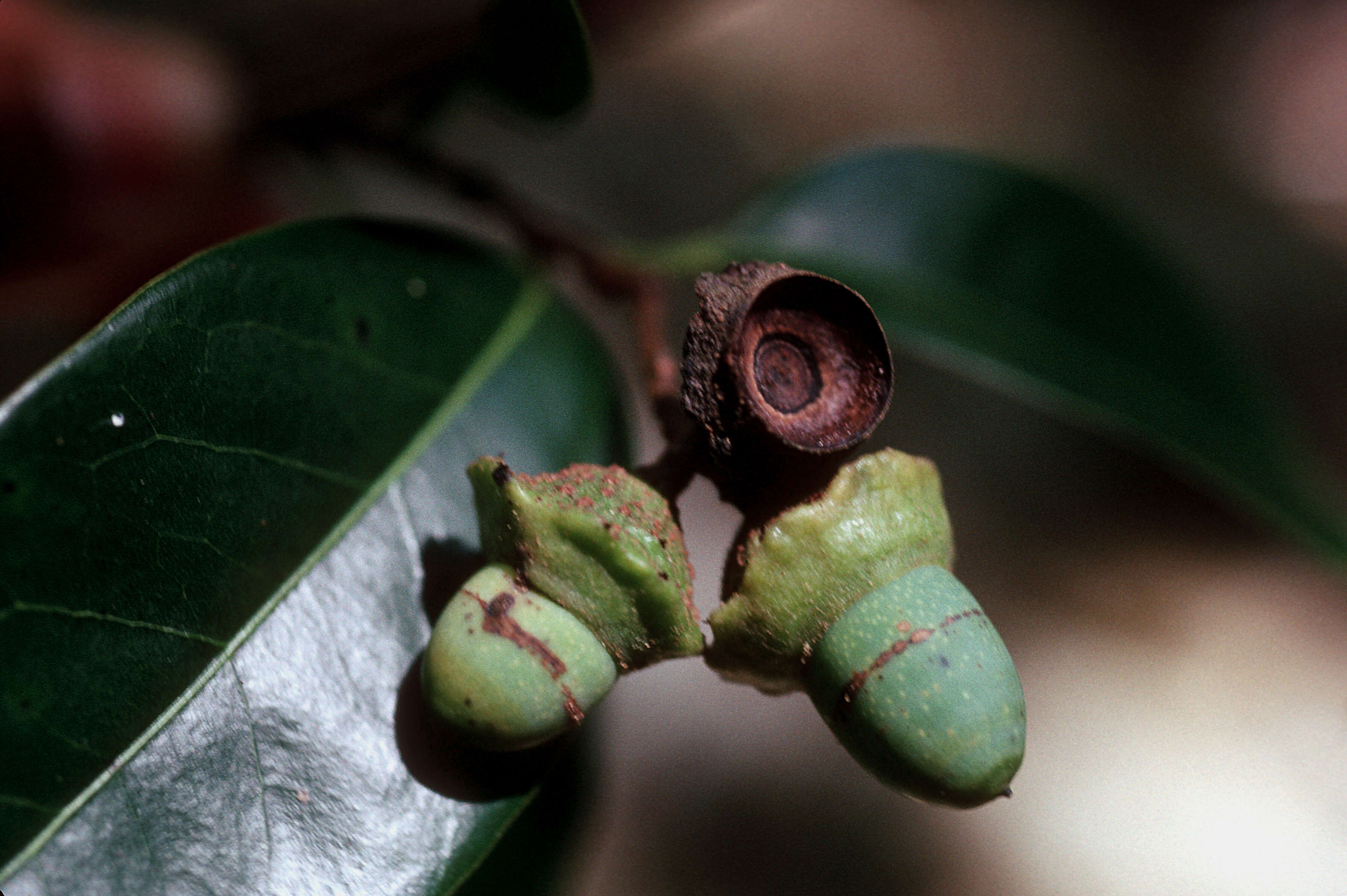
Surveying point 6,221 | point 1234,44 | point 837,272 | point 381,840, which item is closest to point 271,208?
point 6,221

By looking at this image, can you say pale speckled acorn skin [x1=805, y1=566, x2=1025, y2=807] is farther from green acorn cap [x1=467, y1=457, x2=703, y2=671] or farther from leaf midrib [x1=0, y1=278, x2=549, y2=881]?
leaf midrib [x1=0, y1=278, x2=549, y2=881]

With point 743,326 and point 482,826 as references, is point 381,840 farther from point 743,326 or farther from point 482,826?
point 743,326

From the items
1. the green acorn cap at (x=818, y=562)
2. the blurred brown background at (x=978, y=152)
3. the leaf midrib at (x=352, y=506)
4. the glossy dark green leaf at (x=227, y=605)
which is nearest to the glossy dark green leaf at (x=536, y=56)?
the blurred brown background at (x=978, y=152)

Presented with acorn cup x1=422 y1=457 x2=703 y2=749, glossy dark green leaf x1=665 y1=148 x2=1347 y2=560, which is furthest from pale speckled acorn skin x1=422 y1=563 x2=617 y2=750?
glossy dark green leaf x1=665 y1=148 x2=1347 y2=560

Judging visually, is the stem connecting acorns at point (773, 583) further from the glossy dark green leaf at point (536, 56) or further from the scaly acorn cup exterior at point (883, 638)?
the glossy dark green leaf at point (536, 56)

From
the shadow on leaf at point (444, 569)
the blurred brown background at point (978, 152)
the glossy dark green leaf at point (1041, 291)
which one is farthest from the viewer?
the blurred brown background at point (978, 152)

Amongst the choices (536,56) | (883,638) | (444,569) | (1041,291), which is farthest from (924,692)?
(1041,291)
